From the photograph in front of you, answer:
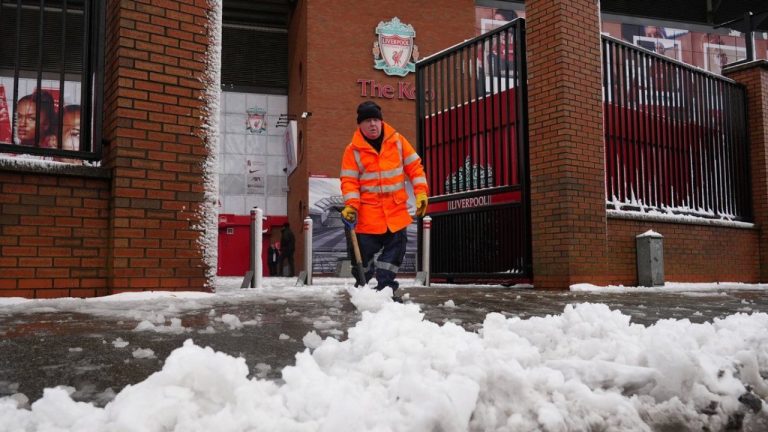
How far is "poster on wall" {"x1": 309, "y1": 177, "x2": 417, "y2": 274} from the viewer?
62.4ft

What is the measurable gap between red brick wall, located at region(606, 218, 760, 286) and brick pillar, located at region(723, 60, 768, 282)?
160mm

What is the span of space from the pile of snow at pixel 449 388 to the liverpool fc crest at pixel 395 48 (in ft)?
61.1

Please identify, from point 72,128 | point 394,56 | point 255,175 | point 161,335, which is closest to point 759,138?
point 72,128

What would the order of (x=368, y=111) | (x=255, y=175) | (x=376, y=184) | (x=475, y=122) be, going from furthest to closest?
(x=255, y=175) < (x=475, y=122) < (x=376, y=184) < (x=368, y=111)

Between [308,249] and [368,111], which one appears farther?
[308,249]

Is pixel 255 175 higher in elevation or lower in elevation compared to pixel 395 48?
lower

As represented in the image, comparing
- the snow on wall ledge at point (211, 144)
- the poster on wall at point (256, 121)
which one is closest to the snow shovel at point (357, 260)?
the snow on wall ledge at point (211, 144)

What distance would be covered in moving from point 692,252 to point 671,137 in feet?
5.82

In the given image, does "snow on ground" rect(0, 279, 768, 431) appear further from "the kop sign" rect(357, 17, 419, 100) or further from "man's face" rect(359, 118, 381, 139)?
"the kop sign" rect(357, 17, 419, 100)

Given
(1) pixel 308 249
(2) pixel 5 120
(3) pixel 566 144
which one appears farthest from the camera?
(1) pixel 308 249

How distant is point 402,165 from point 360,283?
3.56ft

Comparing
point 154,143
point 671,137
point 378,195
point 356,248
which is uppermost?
point 671,137

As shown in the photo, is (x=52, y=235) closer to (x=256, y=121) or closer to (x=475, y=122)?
(x=475, y=122)

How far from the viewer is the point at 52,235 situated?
4.29m
